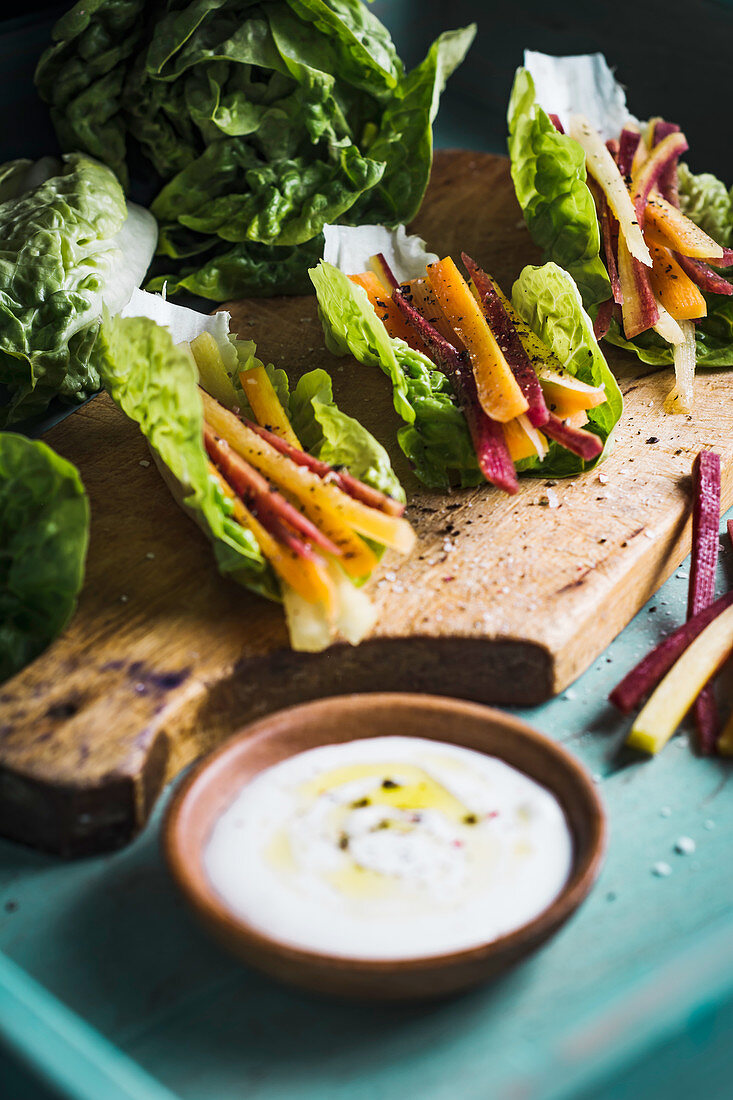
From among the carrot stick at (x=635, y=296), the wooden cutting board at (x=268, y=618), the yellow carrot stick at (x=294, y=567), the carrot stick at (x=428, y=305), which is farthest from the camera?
the carrot stick at (x=635, y=296)

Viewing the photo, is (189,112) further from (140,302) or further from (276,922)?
(276,922)

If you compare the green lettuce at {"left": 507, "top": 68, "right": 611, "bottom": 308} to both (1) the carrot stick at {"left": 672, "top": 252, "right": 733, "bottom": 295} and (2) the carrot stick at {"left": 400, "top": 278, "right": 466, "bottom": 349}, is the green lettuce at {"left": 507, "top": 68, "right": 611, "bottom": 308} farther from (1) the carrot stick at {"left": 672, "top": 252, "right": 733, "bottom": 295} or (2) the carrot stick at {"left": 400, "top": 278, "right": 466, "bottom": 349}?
(2) the carrot stick at {"left": 400, "top": 278, "right": 466, "bottom": 349}

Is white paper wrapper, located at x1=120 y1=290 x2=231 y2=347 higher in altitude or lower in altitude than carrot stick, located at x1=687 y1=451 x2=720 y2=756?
higher

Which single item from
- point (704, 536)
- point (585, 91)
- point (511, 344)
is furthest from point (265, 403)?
point (585, 91)

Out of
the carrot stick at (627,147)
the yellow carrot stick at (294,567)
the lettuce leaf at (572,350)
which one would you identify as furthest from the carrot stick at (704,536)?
the carrot stick at (627,147)

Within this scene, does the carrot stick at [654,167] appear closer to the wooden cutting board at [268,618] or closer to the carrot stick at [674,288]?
the carrot stick at [674,288]

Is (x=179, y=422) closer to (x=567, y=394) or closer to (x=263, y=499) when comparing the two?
(x=263, y=499)

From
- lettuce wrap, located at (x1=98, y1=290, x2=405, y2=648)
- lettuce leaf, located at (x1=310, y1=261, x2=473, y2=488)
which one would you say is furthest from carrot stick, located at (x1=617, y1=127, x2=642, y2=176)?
lettuce wrap, located at (x1=98, y1=290, x2=405, y2=648)
